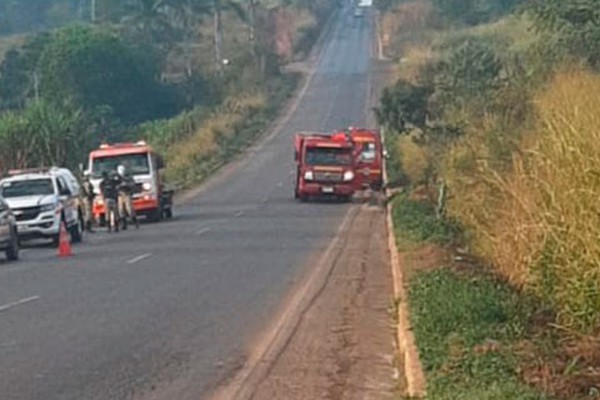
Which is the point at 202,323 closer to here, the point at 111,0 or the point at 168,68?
the point at 168,68

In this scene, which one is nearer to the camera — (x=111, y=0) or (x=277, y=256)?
(x=277, y=256)

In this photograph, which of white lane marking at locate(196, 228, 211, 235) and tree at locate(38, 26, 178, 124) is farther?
tree at locate(38, 26, 178, 124)

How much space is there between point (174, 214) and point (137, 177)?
5.60 meters

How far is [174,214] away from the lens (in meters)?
51.7

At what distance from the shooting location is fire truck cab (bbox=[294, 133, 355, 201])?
5572 cm

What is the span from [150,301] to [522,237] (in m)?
5.63

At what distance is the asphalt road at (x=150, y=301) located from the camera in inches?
611

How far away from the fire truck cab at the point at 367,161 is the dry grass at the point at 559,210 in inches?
1301

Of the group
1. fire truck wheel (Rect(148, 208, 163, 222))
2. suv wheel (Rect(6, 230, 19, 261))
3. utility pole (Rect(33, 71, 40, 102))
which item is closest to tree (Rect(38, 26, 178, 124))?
utility pole (Rect(33, 71, 40, 102))

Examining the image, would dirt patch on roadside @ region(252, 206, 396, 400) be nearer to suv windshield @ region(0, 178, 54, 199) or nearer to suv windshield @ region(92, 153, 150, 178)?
suv windshield @ region(0, 178, 54, 199)

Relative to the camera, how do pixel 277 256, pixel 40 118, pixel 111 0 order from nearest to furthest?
1. pixel 277 256
2. pixel 40 118
3. pixel 111 0

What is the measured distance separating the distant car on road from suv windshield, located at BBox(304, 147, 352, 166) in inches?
→ 920

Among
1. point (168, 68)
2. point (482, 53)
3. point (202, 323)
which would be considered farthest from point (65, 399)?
point (168, 68)

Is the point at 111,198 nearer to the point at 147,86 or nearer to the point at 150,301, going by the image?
the point at 150,301
